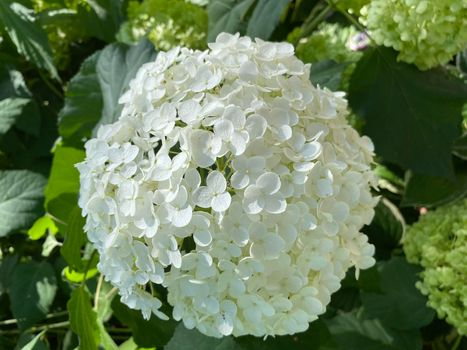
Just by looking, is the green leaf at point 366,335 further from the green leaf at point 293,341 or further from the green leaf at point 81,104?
the green leaf at point 81,104

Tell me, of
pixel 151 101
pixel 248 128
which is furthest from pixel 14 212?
pixel 248 128

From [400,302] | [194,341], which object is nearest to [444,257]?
[400,302]

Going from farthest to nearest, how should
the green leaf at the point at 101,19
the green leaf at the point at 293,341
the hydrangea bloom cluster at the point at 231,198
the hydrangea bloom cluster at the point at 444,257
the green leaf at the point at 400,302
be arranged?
the green leaf at the point at 101,19
the green leaf at the point at 400,302
the hydrangea bloom cluster at the point at 444,257
the green leaf at the point at 293,341
the hydrangea bloom cluster at the point at 231,198

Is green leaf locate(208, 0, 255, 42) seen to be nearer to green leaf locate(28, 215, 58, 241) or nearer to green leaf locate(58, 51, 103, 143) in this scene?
green leaf locate(58, 51, 103, 143)

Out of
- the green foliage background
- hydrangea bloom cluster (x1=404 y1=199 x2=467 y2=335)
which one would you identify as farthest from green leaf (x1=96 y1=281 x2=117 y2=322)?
hydrangea bloom cluster (x1=404 y1=199 x2=467 y2=335)

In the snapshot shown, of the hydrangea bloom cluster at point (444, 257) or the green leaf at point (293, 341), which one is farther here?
the hydrangea bloom cluster at point (444, 257)

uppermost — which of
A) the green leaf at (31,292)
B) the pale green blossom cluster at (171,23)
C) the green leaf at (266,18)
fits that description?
the green leaf at (266,18)

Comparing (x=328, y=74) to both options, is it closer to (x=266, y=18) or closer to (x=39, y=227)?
(x=266, y=18)

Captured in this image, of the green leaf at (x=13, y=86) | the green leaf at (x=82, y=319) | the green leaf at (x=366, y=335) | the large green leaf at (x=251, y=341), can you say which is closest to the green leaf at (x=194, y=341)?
the large green leaf at (x=251, y=341)
